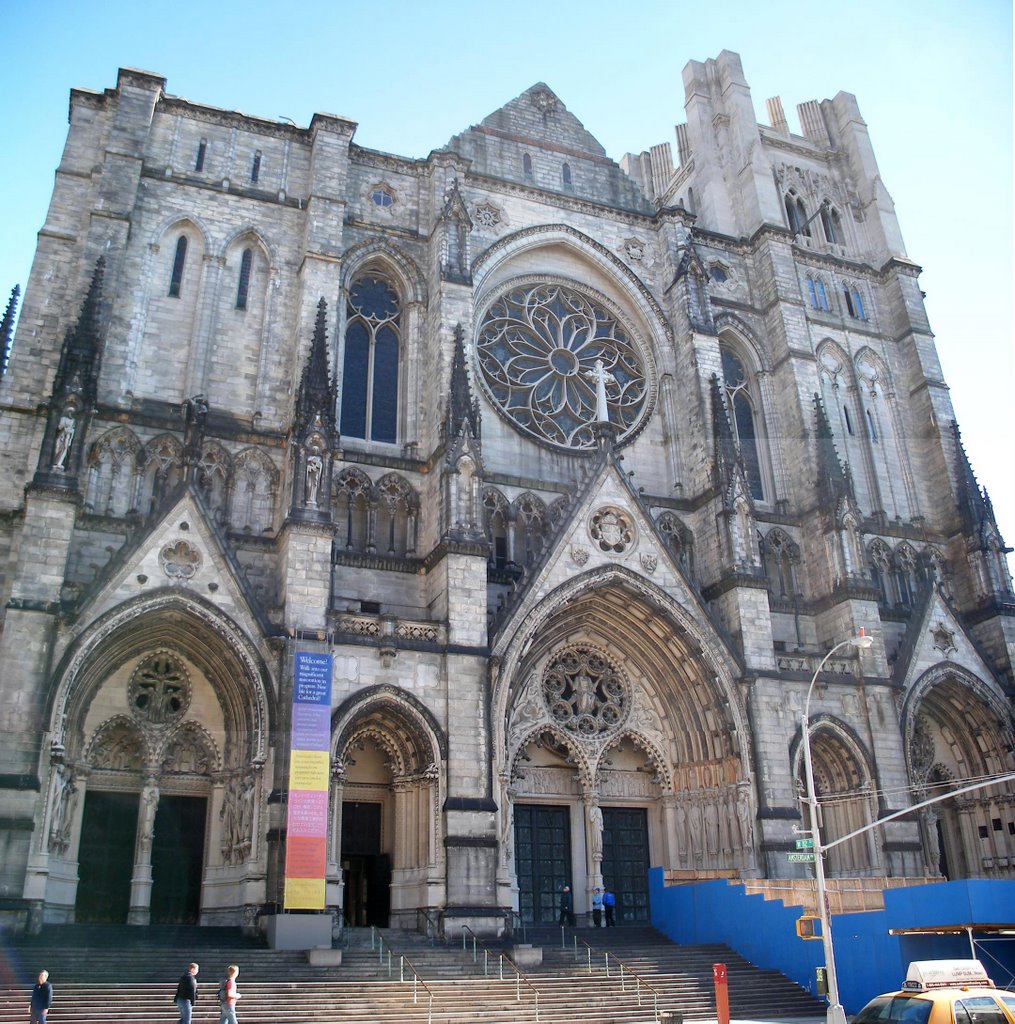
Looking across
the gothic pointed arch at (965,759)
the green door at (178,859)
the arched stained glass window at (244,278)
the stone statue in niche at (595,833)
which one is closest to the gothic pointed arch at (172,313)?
the arched stained glass window at (244,278)

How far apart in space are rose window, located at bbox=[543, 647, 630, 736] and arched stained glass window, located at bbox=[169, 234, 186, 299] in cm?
1304

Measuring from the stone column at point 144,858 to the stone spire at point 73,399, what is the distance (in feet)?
20.2

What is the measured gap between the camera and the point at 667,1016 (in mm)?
14422

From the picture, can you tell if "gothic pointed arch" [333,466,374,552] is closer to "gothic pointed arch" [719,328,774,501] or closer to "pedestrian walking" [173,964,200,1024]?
"gothic pointed arch" [719,328,774,501]

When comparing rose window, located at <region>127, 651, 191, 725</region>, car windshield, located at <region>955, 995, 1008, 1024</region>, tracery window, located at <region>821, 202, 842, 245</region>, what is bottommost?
car windshield, located at <region>955, 995, 1008, 1024</region>

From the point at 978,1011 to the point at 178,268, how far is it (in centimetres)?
2281

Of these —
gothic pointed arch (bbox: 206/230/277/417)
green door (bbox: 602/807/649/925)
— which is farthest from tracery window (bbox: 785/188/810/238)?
green door (bbox: 602/807/649/925)

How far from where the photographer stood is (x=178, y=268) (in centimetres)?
2538

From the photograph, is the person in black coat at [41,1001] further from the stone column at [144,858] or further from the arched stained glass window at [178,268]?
the arched stained glass window at [178,268]

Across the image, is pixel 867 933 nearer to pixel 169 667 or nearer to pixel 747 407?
pixel 169 667

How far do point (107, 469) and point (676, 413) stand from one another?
609 inches

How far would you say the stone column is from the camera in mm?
18953

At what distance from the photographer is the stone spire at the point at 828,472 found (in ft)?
90.1

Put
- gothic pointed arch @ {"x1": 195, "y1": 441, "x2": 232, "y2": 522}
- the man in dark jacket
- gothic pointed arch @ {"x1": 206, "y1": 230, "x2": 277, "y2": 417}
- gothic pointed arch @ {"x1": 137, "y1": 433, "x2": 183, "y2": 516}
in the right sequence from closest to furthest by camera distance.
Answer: the man in dark jacket → gothic pointed arch @ {"x1": 137, "y1": 433, "x2": 183, "y2": 516} → gothic pointed arch @ {"x1": 195, "y1": 441, "x2": 232, "y2": 522} → gothic pointed arch @ {"x1": 206, "y1": 230, "x2": 277, "y2": 417}
